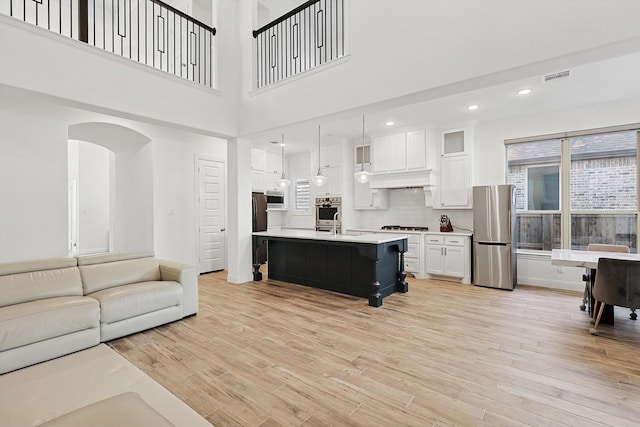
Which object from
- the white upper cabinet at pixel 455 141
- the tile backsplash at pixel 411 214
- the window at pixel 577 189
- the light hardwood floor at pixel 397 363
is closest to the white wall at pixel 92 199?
the light hardwood floor at pixel 397 363

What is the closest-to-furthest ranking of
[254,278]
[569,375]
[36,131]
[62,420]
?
[62,420]
[569,375]
[36,131]
[254,278]

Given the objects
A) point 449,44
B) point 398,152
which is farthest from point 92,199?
point 449,44

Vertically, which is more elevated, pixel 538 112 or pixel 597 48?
pixel 538 112

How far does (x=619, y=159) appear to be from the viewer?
191 inches

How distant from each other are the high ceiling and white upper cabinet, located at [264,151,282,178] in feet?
5.75

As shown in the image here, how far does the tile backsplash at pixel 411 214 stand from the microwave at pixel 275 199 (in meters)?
2.29

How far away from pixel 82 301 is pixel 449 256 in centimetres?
530

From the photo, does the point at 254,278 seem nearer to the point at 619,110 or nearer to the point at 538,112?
the point at 538,112

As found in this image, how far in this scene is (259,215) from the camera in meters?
7.04

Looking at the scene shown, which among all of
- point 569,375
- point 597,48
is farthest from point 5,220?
point 597,48

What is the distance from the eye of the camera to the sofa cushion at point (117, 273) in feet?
11.0

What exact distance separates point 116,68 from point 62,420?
4062 millimetres

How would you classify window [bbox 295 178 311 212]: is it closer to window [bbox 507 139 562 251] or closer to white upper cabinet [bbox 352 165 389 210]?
white upper cabinet [bbox 352 165 389 210]

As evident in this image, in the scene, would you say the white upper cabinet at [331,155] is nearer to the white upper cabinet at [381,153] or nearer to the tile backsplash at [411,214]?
the white upper cabinet at [381,153]
